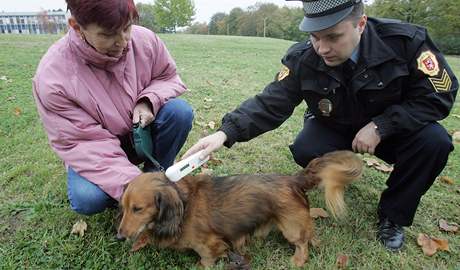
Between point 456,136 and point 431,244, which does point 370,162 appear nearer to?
point 431,244

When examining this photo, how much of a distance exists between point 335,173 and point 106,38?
1.66 m

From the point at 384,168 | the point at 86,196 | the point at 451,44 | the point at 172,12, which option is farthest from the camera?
the point at 172,12

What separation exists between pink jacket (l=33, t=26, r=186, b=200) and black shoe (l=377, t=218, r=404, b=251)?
1.81 metres

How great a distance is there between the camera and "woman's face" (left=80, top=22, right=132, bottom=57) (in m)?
2.31

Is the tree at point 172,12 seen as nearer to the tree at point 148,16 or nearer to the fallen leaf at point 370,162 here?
the tree at point 148,16

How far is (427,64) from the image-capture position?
8.22ft

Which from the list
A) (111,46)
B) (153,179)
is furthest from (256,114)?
(111,46)

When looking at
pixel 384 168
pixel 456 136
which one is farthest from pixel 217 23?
pixel 384 168

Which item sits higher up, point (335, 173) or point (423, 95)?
point (423, 95)

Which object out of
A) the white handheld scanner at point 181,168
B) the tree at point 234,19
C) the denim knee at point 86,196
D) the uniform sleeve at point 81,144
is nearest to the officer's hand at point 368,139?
the white handheld scanner at point 181,168

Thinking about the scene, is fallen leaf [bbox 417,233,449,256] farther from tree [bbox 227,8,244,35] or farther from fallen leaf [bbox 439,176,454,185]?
tree [bbox 227,8,244,35]

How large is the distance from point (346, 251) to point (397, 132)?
2.94 feet

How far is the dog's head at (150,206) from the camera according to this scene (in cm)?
236

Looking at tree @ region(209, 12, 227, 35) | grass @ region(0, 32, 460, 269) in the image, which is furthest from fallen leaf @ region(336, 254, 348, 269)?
tree @ region(209, 12, 227, 35)
